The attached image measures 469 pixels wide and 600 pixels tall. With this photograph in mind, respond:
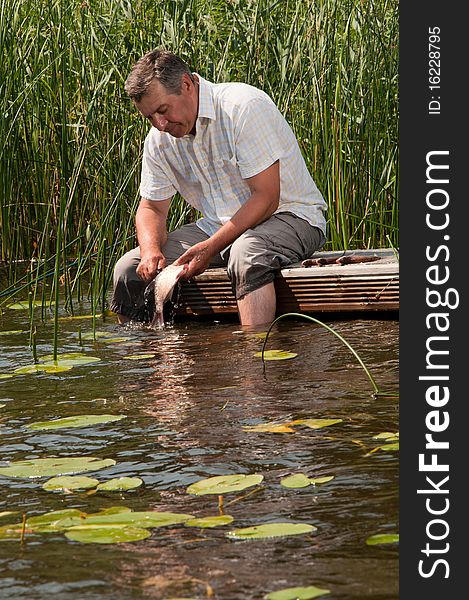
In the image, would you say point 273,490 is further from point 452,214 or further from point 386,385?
point 386,385

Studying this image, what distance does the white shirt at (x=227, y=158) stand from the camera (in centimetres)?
420

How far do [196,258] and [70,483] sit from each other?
6.85 feet

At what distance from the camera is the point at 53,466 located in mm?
2361

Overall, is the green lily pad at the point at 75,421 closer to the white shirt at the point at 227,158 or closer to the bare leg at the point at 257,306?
the bare leg at the point at 257,306

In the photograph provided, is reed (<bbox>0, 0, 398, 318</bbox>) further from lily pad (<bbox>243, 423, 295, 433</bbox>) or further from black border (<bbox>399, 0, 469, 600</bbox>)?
black border (<bbox>399, 0, 469, 600</bbox>)

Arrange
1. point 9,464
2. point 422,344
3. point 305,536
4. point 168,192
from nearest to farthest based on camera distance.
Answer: point 305,536
point 422,344
point 9,464
point 168,192

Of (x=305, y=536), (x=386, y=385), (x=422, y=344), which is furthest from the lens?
(x=386, y=385)

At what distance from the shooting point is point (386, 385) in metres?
2.93

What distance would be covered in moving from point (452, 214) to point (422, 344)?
0.30 meters

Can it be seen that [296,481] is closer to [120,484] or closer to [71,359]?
[120,484]

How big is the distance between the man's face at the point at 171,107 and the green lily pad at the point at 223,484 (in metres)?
2.19

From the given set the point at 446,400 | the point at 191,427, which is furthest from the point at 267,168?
the point at 446,400

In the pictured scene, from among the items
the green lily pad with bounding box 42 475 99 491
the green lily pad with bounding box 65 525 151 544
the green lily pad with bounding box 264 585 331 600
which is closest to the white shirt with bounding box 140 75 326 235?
the green lily pad with bounding box 42 475 99 491

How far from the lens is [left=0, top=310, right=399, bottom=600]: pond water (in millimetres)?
1729
